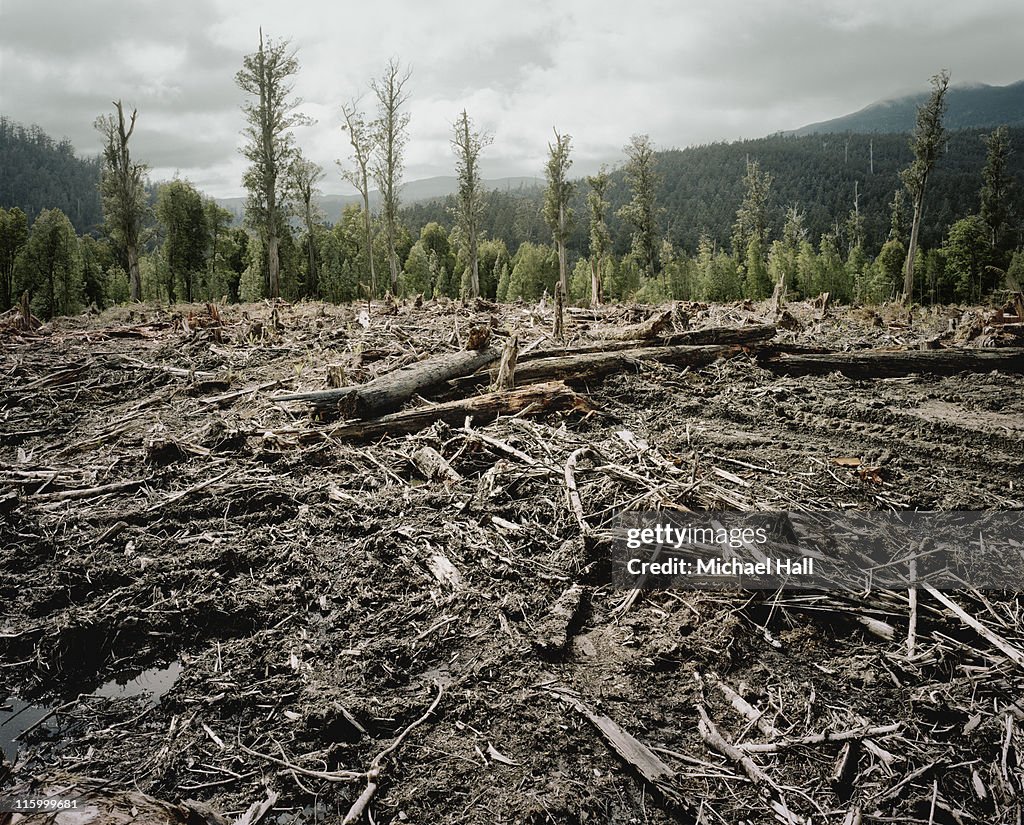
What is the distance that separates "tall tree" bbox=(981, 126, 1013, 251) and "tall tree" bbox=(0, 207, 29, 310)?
262 ft

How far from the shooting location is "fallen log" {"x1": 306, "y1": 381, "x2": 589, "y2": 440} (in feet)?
19.0

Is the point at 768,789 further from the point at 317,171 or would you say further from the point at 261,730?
the point at 317,171

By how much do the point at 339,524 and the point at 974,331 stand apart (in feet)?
37.2

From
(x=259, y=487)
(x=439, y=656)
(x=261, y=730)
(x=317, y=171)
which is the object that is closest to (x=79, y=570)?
(x=259, y=487)

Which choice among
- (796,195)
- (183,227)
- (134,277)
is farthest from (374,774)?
(796,195)

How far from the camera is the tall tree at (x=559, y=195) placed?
34.7 meters

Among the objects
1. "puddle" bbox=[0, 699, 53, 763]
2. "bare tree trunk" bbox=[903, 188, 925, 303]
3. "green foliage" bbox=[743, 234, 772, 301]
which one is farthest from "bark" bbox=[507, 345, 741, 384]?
"green foliage" bbox=[743, 234, 772, 301]

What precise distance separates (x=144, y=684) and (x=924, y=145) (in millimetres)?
39174

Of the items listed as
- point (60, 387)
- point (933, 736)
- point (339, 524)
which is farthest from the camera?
point (60, 387)

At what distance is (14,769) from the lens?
2.28m

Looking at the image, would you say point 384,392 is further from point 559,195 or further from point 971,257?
point 971,257

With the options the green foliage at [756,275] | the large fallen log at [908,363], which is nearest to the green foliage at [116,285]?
the green foliage at [756,275]

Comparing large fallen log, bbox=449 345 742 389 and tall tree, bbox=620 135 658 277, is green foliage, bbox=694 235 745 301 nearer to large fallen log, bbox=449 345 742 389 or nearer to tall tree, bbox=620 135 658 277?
tall tree, bbox=620 135 658 277

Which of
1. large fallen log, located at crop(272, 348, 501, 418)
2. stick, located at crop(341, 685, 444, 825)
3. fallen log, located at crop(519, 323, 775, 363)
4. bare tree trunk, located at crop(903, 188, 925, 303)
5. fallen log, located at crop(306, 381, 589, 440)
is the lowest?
stick, located at crop(341, 685, 444, 825)
